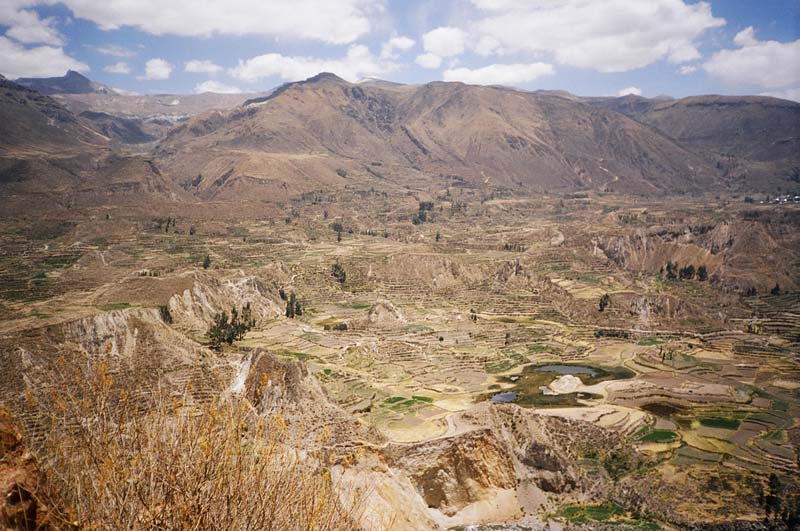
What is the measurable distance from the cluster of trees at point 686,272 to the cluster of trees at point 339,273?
72215 mm

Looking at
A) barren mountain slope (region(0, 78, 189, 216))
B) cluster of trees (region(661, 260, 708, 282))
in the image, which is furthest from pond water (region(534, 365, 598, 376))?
barren mountain slope (region(0, 78, 189, 216))

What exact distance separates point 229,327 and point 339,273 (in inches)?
1722

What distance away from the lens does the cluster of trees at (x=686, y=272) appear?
383 ft

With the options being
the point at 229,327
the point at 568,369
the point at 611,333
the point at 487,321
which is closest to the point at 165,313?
the point at 229,327

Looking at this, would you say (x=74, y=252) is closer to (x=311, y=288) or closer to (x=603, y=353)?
(x=311, y=288)

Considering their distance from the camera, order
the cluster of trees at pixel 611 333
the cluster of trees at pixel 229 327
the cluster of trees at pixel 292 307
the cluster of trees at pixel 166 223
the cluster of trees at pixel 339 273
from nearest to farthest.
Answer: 1. the cluster of trees at pixel 229 327
2. the cluster of trees at pixel 611 333
3. the cluster of trees at pixel 292 307
4. the cluster of trees at pixel 339 273
5. the cluster of trees at pixel 166 223

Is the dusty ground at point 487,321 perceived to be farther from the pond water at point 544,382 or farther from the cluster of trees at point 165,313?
the cluster of trees at point 165,313

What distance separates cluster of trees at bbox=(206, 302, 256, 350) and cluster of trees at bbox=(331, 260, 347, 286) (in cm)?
2869

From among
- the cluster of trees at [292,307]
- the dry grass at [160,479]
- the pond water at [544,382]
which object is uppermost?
the dry grass at [160,479]

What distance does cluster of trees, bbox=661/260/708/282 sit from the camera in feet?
383

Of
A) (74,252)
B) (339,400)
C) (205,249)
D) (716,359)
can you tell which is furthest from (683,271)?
(74,252)

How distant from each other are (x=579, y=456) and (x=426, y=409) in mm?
14764

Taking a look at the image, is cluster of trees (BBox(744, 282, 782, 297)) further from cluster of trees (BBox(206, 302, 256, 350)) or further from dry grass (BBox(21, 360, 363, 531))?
dry grass (BBox(21, 360, 363, 531))

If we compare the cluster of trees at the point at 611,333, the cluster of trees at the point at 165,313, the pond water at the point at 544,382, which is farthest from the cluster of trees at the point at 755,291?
the cluster of trees at the point at 165,313
